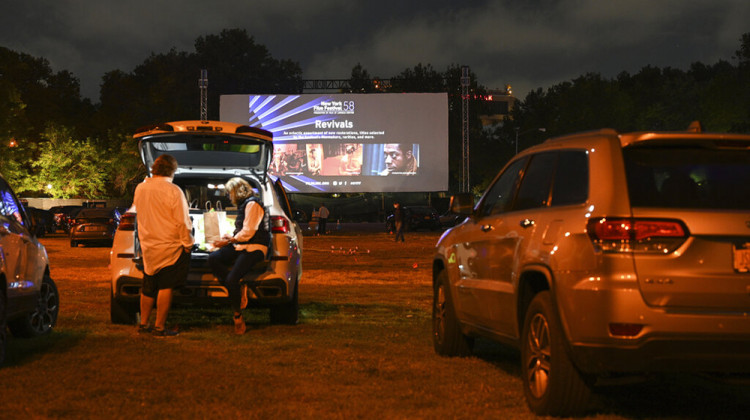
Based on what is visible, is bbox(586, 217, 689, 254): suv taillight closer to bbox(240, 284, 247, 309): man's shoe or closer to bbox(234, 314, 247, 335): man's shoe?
bbox(240, 284, 247, 309): man's shoe

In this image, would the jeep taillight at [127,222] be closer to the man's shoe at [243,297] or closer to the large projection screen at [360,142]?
the man's shoe at [243,297]

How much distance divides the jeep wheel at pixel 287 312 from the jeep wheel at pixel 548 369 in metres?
4.75

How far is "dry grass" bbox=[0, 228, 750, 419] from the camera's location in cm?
650

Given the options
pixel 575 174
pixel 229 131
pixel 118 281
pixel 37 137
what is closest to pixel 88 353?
pixel 118 281

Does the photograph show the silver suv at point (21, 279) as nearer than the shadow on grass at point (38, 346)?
Yes

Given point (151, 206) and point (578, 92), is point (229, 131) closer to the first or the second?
point (151, 206)

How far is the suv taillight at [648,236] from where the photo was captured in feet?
18.0

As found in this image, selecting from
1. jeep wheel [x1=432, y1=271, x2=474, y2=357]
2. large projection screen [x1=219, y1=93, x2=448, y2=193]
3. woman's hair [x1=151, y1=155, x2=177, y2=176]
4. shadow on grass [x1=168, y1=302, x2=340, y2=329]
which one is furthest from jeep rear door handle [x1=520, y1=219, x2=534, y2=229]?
large projection screen [x1=219, y1=93, x2=448, y2=193]

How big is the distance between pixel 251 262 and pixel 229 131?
1388mm

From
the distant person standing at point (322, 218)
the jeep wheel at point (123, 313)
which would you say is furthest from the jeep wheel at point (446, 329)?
the distant person standing at point (322, 218)

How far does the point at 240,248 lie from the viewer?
10.1 meters

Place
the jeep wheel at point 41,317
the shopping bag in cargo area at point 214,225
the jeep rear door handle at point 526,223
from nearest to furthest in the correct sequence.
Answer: the jeep rear door handle at point 526,223 → the jeep wheel at point 41,317 → the shopping bag in cargo area at point 214,225

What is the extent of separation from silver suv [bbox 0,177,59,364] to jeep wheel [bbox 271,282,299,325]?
7.33ft

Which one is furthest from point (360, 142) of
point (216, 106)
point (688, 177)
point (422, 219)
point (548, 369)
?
point (688, 177)
